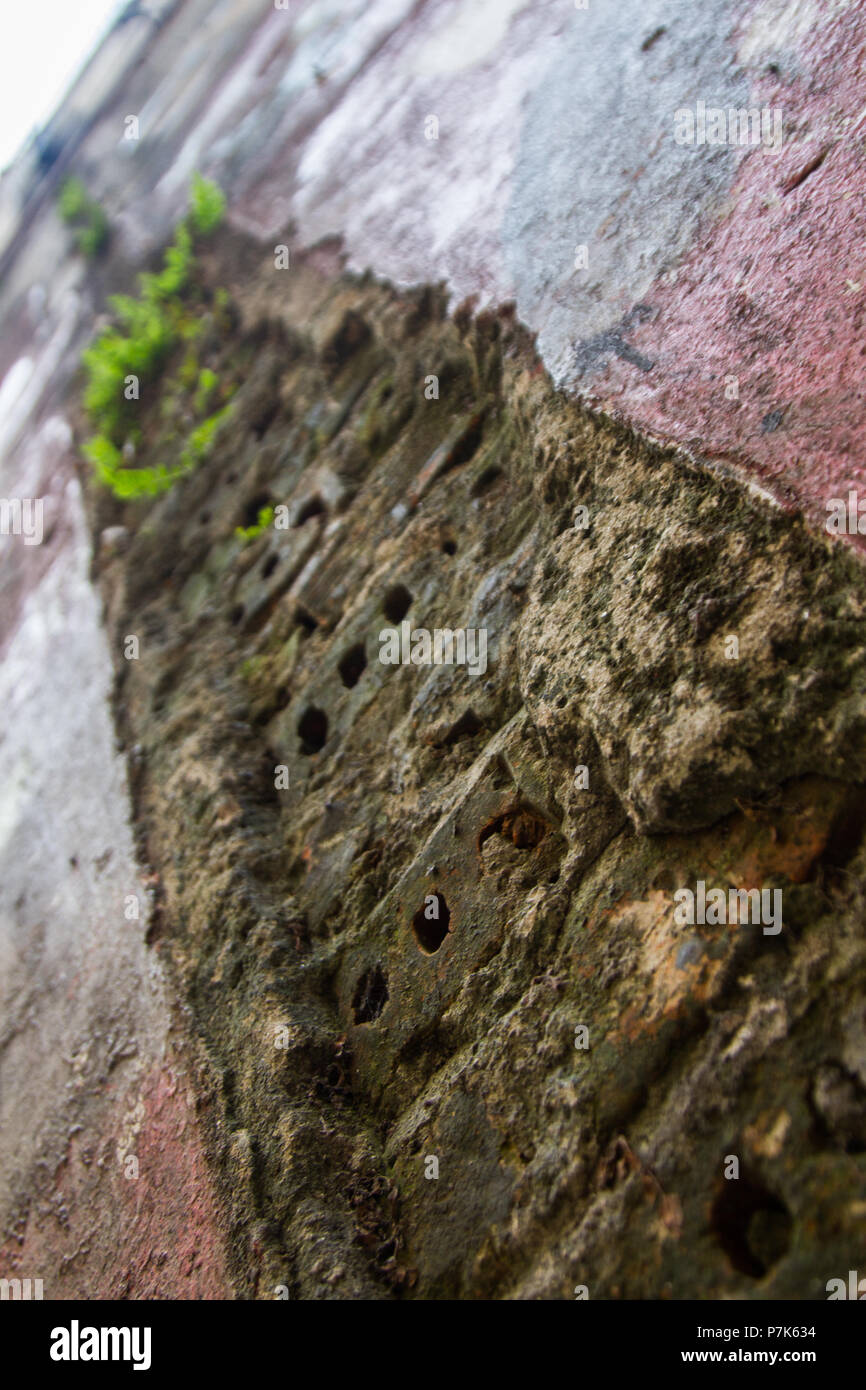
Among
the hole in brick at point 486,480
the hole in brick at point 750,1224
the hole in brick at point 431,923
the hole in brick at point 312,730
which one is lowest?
the hole in brick at point 750,1224

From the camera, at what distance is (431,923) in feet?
11.9

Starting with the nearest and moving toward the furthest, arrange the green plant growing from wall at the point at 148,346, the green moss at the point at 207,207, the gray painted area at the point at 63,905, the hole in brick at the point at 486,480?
the gray painted area at the point at 63,905 < the hole in brick at the point at 486,480 < the green plant growing from wall at the point at 148,346 < the green moss at the point at 207,207

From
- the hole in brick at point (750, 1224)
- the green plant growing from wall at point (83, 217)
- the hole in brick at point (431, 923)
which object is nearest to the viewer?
the hole in brick at point (750, 1224)

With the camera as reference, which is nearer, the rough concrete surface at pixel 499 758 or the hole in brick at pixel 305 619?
the rough concrete surface at pixel 499 758

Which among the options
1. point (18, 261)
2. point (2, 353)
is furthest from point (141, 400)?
point (18, 261)

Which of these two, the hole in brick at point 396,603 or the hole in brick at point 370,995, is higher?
the hole in brick at point 396,603

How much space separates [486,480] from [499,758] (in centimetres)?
163

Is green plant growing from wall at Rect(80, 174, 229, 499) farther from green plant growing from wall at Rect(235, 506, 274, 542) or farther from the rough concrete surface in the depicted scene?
green plant growing from wall at Rect(235, 506, 274, 542)

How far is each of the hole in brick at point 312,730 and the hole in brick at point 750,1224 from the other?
2876 millimetres

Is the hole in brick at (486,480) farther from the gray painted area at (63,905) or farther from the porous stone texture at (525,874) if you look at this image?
the gray painted area at (63,905)

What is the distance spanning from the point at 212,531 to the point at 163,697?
59.0 inches

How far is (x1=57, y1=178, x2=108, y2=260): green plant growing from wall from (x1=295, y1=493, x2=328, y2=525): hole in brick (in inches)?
263

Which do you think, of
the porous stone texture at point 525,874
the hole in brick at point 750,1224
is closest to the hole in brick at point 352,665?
the porous stone texture at point 525,874

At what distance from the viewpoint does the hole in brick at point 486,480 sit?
4.62 metres
